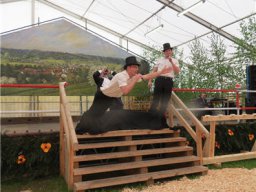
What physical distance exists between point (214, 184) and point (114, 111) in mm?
1819

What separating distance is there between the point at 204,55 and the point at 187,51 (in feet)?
8.63

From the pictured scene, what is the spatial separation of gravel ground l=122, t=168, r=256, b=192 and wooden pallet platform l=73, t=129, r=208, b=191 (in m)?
0.16

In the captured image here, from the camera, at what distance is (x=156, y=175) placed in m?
4.20

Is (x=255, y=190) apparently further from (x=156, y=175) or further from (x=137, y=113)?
(x=137, y=113)

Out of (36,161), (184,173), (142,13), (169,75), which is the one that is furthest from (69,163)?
(142,13)

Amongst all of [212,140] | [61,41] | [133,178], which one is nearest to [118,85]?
[133,178]

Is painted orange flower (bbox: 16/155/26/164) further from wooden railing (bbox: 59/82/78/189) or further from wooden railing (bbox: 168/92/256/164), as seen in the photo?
wooden railing (bbox: 168/92/256/164)

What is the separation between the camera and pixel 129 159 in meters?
4.46

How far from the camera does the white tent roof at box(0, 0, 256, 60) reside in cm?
1282

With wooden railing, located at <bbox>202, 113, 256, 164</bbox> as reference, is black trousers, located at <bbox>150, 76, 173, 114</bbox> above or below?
above

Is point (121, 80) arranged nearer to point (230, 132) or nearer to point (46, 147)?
point (46, 147)

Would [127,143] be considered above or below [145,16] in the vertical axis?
below

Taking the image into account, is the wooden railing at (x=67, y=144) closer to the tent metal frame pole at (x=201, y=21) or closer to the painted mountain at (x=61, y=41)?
the painted mountain at (x=61, y=41)

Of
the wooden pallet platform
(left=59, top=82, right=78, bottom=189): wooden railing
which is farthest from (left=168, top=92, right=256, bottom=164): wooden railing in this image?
(left=59, top=82, right=78, bottom=189): wooden railing
